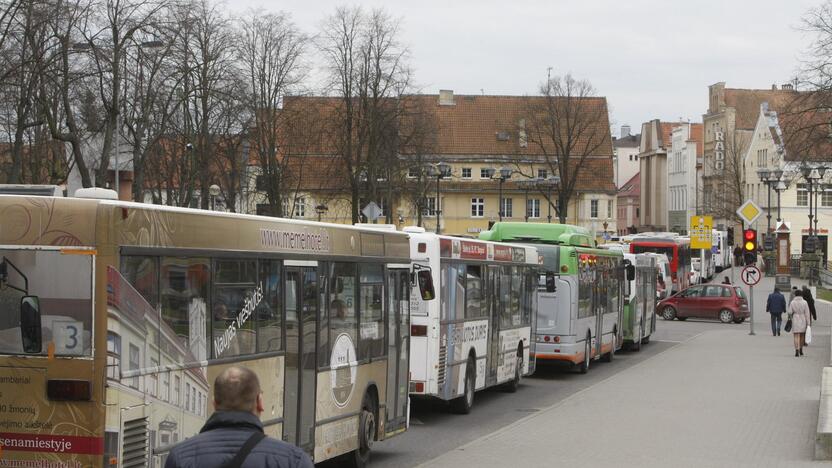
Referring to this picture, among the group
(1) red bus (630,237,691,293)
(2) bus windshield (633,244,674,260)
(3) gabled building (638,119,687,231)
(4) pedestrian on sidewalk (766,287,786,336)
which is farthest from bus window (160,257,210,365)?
(3) gabled building (638,119,687,231)

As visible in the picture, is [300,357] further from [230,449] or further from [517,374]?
[517,374]

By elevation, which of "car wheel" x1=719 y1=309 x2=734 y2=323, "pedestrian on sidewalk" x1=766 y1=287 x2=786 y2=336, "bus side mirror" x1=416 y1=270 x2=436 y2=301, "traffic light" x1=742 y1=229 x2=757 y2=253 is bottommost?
"car wheel" x1=719 y1=309 x2=734 y2=323

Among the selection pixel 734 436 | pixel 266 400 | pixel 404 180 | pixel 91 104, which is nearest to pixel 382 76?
pixel 404 180

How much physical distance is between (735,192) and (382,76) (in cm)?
7179

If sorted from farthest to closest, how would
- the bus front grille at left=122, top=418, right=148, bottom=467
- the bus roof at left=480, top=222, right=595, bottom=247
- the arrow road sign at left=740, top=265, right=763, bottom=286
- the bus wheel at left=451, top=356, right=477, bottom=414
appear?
the arrow road sign at left=740, top=265, right=763, bottom=286 < the bus roof at left=480, top=222, right=595, bottom=247 < the bus wheel at left=451, top=356, right=477, bottom=414 < the bus front grille at left=122, top=418, right=148, bottom=467

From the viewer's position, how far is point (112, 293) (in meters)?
9.21

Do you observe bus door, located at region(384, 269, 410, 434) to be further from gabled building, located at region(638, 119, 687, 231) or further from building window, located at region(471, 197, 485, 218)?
gabled building, located at region(638, 119, 687, 231)

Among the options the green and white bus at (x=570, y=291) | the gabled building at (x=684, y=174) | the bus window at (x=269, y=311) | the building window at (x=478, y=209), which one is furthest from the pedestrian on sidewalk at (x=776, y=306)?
the gabled building at (x=684, y=174)

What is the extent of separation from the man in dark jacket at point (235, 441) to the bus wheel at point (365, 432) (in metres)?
9.55

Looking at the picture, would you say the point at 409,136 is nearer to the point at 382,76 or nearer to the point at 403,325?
the point at 382,76

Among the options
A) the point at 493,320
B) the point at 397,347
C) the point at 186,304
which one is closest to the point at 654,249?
the point at 493,320

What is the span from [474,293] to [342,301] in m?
8.01

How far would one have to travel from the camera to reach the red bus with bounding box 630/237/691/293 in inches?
2968

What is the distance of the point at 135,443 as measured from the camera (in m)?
9.46
